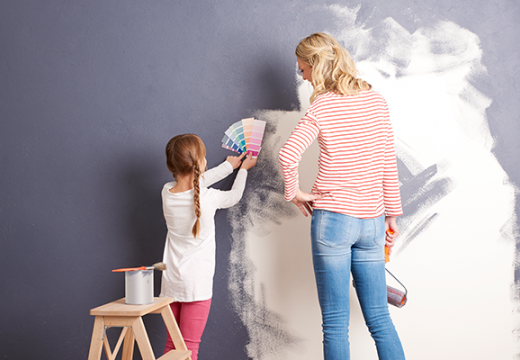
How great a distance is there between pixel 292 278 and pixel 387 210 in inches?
22.6

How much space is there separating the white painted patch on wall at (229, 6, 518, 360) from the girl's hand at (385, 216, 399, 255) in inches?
6.6

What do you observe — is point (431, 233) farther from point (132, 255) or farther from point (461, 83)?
point (132, 255)

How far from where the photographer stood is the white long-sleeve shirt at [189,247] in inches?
57.7

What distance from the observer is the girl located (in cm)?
146

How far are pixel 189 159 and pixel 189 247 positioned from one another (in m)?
0.35

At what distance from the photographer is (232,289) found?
5.84 feet

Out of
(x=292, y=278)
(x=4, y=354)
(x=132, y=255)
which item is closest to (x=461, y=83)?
(x=292, y=278)

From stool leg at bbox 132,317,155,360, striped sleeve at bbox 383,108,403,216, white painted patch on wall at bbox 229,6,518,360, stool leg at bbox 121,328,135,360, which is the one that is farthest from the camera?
white painted patch on wall at bbox 229,6,518,360

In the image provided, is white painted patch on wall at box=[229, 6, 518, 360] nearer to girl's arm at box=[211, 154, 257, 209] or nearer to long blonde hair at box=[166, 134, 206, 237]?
girl's arm at box=[211, 154, 257, 209]

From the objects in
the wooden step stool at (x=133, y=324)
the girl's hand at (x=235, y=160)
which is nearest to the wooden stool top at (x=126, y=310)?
the wooden step stool at (x=133, y=324)

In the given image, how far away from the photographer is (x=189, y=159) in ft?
4.80

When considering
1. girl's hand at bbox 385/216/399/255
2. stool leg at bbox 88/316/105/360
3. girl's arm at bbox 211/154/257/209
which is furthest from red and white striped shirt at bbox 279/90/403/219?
stool leg at bbox 88/316/105/360

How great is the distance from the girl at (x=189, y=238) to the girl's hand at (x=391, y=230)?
0.67 m

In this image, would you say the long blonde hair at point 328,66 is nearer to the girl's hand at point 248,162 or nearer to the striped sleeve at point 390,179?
the striped sleeve at point 390,179
